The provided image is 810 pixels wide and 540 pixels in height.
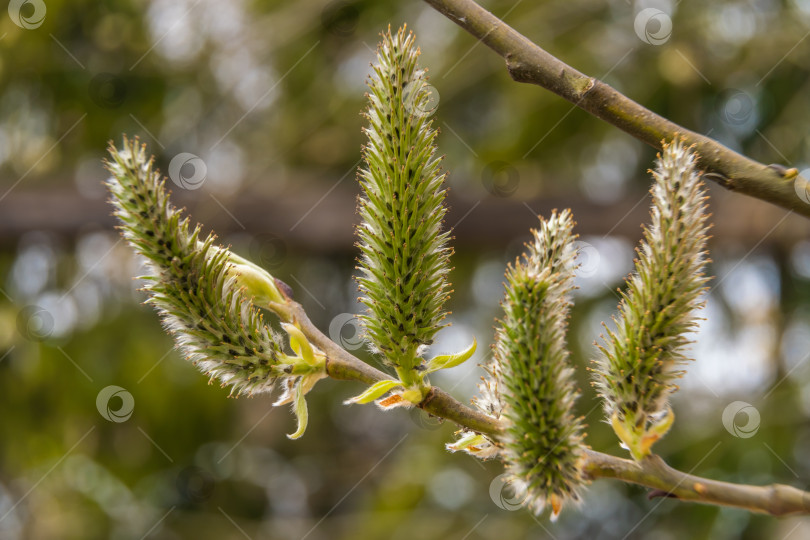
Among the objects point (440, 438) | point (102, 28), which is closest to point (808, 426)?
point (440, 438)

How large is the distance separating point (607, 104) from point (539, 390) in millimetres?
431

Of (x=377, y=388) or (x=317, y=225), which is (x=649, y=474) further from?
(x=317, y=225)

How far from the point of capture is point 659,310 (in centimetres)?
118

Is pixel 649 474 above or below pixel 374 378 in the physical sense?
above

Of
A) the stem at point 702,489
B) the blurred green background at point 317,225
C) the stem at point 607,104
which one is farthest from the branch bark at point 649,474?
the blurred green background at point 317,225

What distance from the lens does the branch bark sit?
1108mm

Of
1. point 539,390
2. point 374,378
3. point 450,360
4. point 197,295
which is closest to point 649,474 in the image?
point 539,390

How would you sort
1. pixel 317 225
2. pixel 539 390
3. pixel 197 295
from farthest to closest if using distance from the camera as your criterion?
pixel 317 225 < pixel 197 295 < pixel 539 390

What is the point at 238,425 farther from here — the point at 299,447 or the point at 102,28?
the point at 102,28

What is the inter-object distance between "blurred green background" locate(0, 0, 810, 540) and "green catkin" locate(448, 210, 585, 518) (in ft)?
8.21

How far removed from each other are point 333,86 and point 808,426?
10.4ft

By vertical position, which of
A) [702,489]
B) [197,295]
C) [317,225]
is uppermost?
[702,489]

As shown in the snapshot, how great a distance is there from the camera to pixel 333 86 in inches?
182

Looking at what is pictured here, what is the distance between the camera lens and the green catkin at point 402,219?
1.16 meters
